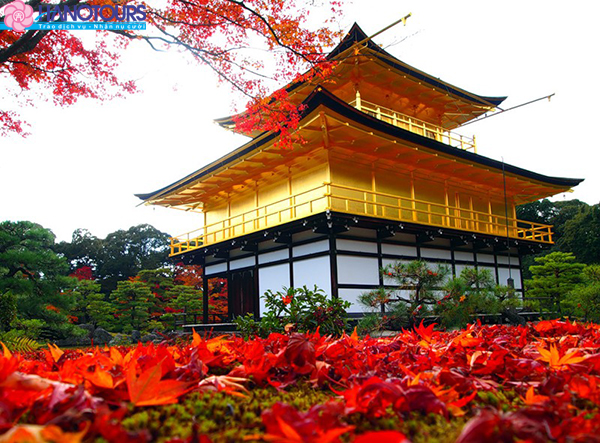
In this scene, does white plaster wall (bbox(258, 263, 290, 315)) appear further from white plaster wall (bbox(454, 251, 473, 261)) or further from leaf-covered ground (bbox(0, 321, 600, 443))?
leaf-covered ground (bbox(0, 321, 600, 443))

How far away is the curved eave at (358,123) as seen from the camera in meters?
10.6

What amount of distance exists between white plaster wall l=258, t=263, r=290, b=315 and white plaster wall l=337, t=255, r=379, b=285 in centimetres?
206

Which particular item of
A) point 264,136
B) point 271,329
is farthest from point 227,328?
point 271,329

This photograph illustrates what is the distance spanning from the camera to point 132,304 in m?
20.0

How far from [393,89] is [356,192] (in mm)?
5567

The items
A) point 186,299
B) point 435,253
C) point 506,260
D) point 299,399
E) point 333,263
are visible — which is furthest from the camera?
point 186,299

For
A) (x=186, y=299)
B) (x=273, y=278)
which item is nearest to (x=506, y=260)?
(x=273, y=278)

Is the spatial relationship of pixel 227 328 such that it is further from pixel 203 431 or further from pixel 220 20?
pixel 203 431

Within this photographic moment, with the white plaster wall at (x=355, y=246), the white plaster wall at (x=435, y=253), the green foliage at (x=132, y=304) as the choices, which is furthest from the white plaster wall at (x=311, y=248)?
the green foliage at (x=132, y=304)

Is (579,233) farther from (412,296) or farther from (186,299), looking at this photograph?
(186,299)

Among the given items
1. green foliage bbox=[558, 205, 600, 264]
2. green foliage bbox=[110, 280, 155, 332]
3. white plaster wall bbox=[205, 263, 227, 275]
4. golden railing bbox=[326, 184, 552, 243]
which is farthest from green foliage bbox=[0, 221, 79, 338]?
green foliage bbox=[558, 205, 600, 264]

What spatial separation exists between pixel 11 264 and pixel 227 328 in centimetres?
684

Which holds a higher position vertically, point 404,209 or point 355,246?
point 404,209

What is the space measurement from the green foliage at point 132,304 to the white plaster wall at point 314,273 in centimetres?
1036
